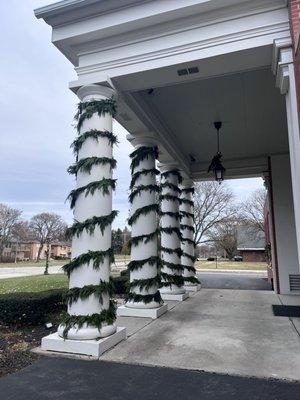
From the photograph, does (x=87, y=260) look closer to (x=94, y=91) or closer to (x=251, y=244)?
(x=94, y=91)

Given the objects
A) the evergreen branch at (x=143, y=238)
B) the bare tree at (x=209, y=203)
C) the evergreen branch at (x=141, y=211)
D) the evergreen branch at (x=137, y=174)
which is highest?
the bare tree at (x=209, y=203)

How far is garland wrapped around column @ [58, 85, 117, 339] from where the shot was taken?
401cm

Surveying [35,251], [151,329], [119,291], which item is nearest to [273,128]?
[151,329]

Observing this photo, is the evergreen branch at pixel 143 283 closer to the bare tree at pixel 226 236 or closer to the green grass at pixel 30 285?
the green grass at pixel 30 285

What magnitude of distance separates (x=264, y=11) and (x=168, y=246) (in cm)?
571

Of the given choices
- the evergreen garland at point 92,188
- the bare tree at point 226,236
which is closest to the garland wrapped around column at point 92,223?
the evergreen garland at point 92,188

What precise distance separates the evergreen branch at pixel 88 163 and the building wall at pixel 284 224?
636 centimetres

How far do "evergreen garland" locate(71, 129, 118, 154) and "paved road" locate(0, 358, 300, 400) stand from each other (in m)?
2.83

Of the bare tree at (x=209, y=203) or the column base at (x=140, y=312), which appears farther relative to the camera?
the bare tree at (x=209, y=203)

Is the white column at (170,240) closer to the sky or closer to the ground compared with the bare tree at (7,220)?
closer to the ground

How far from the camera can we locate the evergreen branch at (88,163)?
4309 millimetres

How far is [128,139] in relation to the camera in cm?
670

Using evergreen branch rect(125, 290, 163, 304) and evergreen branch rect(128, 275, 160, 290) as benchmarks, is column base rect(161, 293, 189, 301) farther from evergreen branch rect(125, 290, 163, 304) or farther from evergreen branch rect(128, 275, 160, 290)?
evergreen branch rect(128, 275, 160, 290)

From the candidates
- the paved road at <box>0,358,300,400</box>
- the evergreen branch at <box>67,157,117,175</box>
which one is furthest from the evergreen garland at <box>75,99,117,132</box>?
the paved road at <box>0,358,300,400</box>
